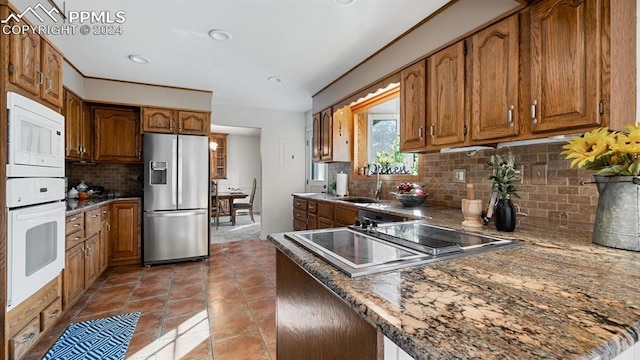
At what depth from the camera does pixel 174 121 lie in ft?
12.9

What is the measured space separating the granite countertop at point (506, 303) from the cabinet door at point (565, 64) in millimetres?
727

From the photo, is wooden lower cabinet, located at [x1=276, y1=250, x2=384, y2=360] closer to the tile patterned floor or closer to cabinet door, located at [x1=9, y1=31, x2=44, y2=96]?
the tile patterned floor

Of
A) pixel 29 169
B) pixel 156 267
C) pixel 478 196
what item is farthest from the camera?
pixel 156 267

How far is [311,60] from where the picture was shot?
3.06 m

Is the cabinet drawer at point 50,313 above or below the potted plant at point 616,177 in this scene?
below

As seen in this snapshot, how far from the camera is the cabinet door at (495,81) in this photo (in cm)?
169

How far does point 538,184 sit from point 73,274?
3.71 m

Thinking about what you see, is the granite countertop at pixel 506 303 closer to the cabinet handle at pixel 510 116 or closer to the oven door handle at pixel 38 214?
the cabinet handle at pixel 510 116

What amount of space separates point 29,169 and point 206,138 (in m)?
2.35

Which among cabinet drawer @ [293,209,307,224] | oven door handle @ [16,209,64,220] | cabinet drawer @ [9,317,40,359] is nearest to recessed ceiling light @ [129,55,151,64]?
oven door handle @ [16,209,64,220]

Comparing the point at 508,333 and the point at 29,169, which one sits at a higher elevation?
the point at 29,169

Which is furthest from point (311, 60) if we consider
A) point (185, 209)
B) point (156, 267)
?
point (156, 267)

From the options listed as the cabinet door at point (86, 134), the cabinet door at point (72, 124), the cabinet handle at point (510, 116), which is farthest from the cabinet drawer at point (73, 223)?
the cabinet handle at point (510, 116)

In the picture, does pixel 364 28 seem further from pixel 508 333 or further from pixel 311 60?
pixel 508 333
